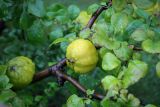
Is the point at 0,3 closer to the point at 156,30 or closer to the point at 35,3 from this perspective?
the point at 35,3

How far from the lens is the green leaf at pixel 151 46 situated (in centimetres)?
97

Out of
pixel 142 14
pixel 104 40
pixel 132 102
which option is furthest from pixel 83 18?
pixel 132 102

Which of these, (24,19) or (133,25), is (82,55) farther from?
(24,19)

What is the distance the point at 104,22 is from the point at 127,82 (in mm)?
278

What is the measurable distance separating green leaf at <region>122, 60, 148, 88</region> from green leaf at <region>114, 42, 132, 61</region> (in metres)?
0.02

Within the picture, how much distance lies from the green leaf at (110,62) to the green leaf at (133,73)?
0.08ft

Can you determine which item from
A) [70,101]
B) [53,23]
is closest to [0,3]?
[53,23]

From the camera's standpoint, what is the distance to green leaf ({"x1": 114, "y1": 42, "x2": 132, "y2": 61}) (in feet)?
3.27

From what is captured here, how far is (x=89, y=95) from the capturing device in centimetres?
105

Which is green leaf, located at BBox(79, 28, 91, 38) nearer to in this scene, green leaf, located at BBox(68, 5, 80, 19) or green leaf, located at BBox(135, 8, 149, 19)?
green leaf, located at BBox(135, 8, 149, 19)

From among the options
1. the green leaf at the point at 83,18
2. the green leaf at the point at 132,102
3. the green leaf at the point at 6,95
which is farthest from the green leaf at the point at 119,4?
the green leaf at the point at 83,18

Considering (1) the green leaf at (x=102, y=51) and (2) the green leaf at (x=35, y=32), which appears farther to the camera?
(2) the green leaf at (x=35, y=32)

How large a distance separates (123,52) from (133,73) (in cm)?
6

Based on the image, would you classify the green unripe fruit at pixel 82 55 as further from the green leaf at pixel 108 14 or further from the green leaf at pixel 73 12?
the green leaf at pixel 73 12
